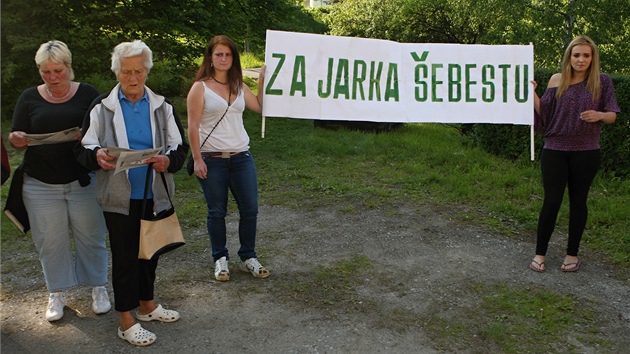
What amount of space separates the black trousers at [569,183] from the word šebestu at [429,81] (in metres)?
0.81

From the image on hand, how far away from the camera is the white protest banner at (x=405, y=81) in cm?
553

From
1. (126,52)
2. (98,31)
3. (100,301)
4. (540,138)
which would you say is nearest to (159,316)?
(100,301)

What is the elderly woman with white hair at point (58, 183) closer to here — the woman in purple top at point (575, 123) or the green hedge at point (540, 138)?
the woman in purple top at point (575, 123)

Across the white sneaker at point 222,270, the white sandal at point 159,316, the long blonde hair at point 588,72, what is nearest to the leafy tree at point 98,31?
the white sneaker at point 222,270

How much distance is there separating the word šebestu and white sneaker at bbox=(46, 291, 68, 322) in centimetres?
270

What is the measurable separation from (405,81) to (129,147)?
9.44 feet

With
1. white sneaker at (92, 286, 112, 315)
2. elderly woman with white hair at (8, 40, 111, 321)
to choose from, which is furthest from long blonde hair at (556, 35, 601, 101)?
white sneaker at (92, 286, 112, 315)

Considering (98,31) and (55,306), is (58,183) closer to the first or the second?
(55,306)

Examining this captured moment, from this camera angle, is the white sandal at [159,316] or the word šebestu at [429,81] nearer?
the white sandal at [159,316]

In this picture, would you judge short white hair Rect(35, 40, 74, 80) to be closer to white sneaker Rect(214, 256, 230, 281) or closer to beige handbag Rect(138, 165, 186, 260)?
beige handbag Rect(138, 165, 186, 260)

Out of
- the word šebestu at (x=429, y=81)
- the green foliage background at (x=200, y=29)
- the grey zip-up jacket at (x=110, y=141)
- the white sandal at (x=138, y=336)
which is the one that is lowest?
the white sandal at (x=138, y=336)

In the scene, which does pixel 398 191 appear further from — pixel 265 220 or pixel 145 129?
pixel 145 129

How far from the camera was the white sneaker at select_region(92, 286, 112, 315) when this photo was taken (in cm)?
443

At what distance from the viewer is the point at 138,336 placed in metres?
3.98
